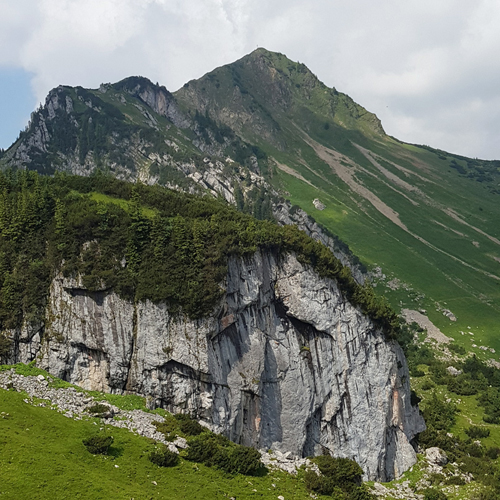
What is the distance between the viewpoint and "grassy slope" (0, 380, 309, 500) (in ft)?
98.4

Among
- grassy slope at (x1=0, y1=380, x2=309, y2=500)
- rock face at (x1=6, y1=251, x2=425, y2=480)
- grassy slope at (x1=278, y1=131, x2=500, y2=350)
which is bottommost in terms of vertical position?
grassy slope at (x1=0, y1=380, x2=309, y2=500)

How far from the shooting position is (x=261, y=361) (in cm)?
5341

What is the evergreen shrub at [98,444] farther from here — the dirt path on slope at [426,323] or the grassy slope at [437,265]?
the grassy slope at [437,265]

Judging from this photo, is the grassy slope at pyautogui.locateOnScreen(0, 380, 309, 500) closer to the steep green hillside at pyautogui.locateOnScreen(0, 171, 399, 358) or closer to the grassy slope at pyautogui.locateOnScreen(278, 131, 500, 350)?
the steep green hillside at pyautogui.locateOnScreen(0, 171, 399, 358)

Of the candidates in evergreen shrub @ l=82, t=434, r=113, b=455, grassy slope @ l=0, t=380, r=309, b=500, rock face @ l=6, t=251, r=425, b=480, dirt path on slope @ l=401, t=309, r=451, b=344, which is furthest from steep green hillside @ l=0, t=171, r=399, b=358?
dirt path on slope @ l=401, t=309, r=451, b=344

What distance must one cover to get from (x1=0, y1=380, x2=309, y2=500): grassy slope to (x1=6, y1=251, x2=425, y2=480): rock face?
9.03m

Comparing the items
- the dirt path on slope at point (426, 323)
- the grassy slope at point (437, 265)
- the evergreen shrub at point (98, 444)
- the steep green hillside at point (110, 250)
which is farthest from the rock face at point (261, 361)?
the grassy slope at point (437, 265)

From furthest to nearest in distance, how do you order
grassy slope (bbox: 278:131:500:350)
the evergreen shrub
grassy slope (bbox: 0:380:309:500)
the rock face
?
grassy slope (bbox: 278:131:500:350)
the rock face
the evergreen shrub
grassy slope (bbox: 0:380:309:500)

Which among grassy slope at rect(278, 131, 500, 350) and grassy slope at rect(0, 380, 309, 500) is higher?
grassy slope at rect(278, 131, 500, 350)

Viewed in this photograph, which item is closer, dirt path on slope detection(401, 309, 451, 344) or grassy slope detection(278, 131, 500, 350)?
dirt path on slope detection(401, 309, 451, 344)

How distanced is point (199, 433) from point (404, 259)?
139008 millimetres

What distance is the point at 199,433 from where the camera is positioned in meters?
44.8

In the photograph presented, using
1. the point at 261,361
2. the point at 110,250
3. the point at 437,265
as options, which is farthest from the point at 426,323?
the point at 110,250

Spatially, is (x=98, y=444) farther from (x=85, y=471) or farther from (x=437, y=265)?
(x=437, y=265)
